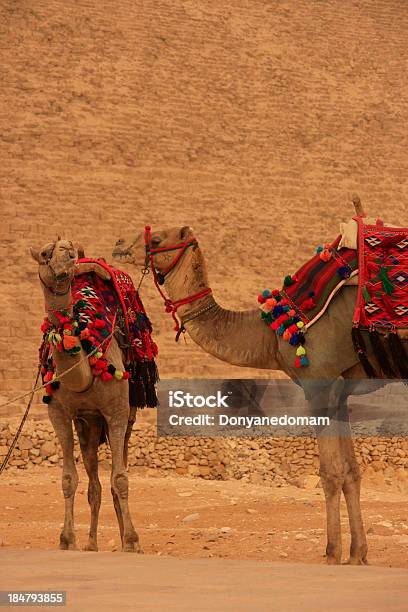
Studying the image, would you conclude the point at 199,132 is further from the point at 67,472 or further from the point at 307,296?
the point at 307,296

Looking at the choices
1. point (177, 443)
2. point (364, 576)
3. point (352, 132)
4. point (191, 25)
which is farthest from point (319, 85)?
point (364, 576)

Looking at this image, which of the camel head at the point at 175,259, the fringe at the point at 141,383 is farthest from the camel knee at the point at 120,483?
the camel head at the point at 175,259

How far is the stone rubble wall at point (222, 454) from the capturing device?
17.4 metres

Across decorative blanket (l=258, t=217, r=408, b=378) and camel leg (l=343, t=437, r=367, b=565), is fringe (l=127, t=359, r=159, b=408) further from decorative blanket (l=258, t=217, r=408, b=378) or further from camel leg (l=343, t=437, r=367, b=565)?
camel leg (l=343, t=437, r=367, b=565)

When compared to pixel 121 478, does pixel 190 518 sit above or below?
below

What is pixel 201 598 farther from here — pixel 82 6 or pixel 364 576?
pixel 82 6

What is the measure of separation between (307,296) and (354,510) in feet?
4.58

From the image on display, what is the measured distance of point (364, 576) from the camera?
6086 mm

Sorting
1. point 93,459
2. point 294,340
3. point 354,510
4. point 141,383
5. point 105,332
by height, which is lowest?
point 354,510

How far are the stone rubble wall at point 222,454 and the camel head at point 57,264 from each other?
9345mm

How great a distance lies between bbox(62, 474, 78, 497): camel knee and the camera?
882cm

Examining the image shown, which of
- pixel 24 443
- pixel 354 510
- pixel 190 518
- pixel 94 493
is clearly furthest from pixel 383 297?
pixel 24 443

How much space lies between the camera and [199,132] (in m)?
31.5

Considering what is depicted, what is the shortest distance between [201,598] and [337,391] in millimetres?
3087
